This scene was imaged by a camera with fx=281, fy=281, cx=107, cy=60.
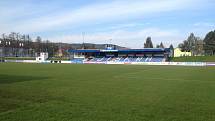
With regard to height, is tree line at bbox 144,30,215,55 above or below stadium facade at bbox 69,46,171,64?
above

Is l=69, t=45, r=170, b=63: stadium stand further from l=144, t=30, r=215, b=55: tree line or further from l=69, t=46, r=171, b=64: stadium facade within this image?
l=144, t=30, r=215, b=55: tree line

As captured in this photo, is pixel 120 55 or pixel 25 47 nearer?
pixel 120 55

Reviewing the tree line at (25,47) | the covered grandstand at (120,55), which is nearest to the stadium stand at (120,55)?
the covered grandstand at (120,55)

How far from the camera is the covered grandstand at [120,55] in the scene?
8902cm

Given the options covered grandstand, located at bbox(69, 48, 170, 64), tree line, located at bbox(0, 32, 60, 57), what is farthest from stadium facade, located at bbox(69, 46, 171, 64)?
tree line, located at bbox(0, 32, 60, 57)

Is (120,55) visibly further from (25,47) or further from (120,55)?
(25,47)

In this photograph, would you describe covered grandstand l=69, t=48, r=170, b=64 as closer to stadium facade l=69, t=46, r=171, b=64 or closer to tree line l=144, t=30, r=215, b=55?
stadium facade l=69, t=46, r=171, b=64

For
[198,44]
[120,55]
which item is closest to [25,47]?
[120,55]

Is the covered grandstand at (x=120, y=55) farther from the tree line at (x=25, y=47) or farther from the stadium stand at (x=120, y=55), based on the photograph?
the tree line at (x=25, y=47)

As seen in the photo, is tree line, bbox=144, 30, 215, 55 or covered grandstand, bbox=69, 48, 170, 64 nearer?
covered grandstand, bbox=69, 48, 170, 64

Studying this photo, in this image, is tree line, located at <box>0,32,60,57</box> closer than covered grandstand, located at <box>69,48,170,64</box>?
No

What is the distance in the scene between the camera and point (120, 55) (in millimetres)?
97500

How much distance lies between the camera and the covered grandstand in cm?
8902

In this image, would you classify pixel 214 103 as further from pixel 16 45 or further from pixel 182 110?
pixel 16 45
